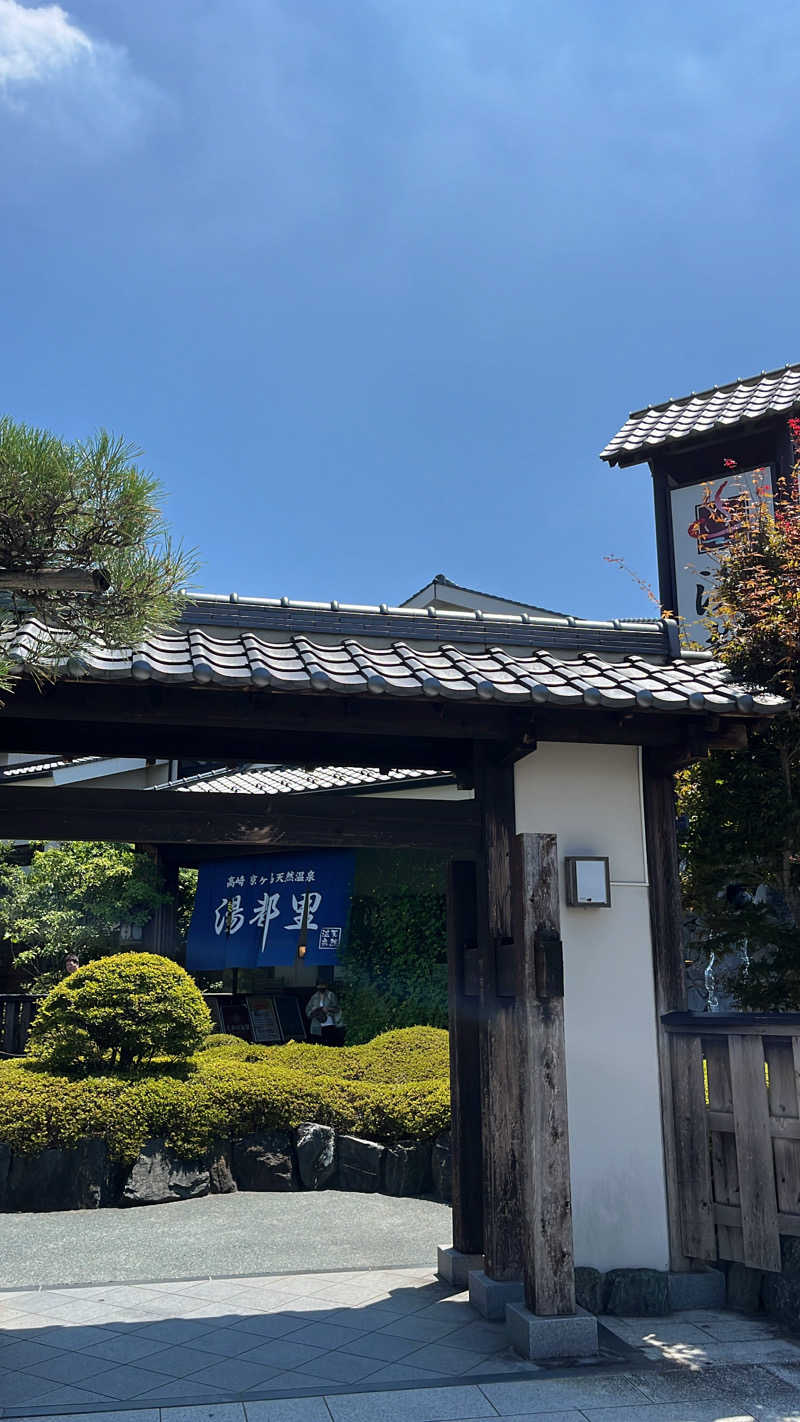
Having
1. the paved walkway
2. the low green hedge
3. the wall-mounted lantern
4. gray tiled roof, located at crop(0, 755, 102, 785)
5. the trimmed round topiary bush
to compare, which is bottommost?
the paved walkway

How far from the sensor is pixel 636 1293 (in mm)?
5988

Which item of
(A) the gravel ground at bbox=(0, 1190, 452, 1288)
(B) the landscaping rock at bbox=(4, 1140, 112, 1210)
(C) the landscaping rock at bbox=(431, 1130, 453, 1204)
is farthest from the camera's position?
(C) the landscaping rock at bbox=(431, 1130, 453, 1204)

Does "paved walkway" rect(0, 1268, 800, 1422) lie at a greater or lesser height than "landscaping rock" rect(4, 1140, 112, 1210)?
lesser

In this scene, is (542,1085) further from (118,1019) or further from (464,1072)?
(118,1019)

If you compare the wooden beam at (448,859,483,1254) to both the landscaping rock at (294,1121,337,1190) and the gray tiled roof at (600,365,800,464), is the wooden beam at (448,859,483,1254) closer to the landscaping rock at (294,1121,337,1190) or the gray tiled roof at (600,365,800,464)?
the landscaping rock at (294,1121,337,1190)

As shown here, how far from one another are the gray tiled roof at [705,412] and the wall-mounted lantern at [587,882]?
26.6 feet

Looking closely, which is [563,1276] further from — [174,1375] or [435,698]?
[435,698]

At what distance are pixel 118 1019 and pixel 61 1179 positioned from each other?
1419 mm

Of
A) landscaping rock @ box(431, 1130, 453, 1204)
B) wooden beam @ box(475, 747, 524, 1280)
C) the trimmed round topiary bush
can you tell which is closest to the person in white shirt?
the trimmed round topiary bush

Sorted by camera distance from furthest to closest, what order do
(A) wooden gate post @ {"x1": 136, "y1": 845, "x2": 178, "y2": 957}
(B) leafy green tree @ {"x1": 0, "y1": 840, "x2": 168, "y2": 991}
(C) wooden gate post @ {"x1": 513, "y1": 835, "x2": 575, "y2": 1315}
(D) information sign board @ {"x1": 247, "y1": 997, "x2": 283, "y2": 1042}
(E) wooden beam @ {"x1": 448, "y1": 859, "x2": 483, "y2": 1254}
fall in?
(A) wooden gate post @ {"x1": 136, "y1": 845, "x2": 178, "y2": 957}, (B) leafy green tree @ {"x1": 0, "y1": 840, "x2": 168, "y2": 991}, (D) information sign board @ {"x1": 247, "y1": 997, "x2": 283, "y2": 1042}, (E) wooden beam @ {"x1": 448, "y1": 859, "x2": 483, "y2": 1254}, (C) wooden gate post @ {"x1": 513, "y1": 835, "x2": 575, "y2": 1315}

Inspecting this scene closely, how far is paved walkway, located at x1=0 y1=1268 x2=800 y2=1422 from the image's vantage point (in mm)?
4648

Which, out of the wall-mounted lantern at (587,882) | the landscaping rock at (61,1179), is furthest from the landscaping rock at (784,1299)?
the landscaping rock at (61,1179)

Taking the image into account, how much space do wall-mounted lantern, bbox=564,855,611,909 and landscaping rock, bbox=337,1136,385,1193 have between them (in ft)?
13.8

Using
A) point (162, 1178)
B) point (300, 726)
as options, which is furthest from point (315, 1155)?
point (300, 726)
